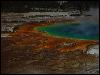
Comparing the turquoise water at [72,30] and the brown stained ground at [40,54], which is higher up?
the turquoise water at [72,30]

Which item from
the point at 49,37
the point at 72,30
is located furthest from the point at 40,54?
the point at 72,30

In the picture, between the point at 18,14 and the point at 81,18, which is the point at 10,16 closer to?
the point at 18,14

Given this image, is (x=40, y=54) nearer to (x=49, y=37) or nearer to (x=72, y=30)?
(x=49, y=37)

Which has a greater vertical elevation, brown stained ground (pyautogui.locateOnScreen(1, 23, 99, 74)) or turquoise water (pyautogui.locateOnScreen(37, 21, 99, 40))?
turquoise water (pyautogui.locateOnScreen(37, 21, 99, 40))

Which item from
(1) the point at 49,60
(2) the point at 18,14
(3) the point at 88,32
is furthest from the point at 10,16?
(3) the point at 88,32
